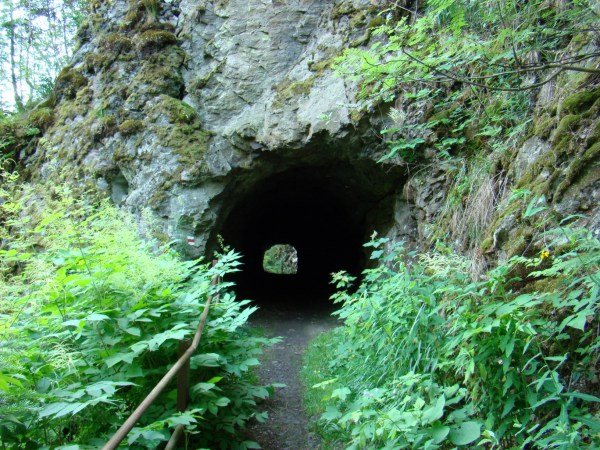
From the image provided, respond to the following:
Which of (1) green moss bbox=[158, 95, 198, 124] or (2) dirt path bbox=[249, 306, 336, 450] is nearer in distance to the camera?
(2) dirt path bbox=[249, 306, 336, 450]

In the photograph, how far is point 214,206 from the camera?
8172 millimetres

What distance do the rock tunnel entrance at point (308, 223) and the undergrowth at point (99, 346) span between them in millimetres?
3136

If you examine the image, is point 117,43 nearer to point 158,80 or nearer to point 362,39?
point 158,80

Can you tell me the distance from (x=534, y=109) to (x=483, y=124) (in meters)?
0.79

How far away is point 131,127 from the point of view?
852 cm

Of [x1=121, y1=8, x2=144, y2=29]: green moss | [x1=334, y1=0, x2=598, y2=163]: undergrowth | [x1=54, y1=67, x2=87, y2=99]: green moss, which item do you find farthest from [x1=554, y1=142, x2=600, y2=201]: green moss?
[x1=54, y1=67, x2=87, y2=99]: green moss

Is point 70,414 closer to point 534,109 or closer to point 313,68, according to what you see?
point 534,109

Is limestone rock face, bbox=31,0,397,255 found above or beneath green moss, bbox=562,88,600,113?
above

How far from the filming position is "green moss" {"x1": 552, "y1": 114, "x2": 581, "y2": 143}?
3.55m

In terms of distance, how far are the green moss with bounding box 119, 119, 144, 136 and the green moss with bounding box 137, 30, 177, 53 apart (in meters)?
1.71

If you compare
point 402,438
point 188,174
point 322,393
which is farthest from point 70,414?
point 188,174

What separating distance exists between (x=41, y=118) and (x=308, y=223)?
27.9 feet

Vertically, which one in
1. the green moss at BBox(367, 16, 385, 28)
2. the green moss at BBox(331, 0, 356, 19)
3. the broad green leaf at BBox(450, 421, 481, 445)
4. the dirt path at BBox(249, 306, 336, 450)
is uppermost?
the green moss at BBox(331, 0, 356, 19)

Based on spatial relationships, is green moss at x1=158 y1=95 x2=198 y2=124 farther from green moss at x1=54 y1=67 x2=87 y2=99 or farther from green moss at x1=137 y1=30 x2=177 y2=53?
green moss at x1=54 y1=67 x2=87 y2=99
